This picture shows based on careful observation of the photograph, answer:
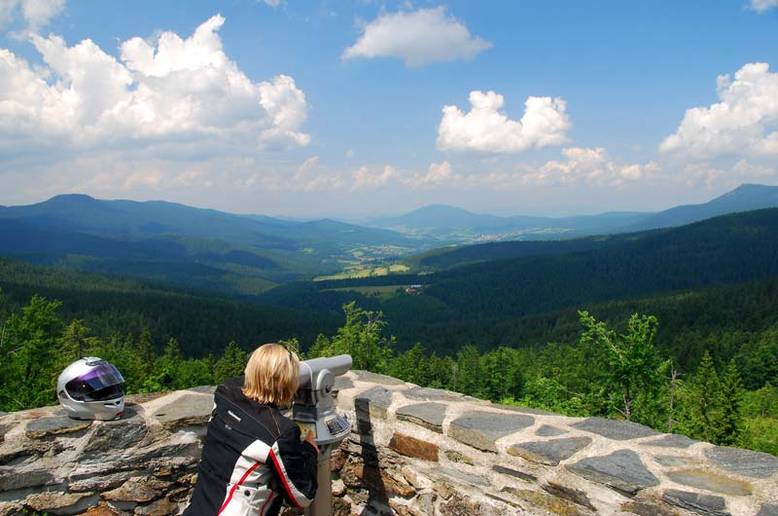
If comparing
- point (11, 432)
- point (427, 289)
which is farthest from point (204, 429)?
point (427, 289)

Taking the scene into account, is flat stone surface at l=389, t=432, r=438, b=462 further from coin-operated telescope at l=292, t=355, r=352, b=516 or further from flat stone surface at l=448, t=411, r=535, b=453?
coin-operated telescope at l=292, t=355, r=352, b=516

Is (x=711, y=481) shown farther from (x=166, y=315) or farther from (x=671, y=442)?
(x=166, y=315)

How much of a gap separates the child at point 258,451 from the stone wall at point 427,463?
4.22 ft

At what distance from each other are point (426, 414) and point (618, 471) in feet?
4.72

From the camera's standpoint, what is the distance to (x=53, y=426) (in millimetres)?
3469

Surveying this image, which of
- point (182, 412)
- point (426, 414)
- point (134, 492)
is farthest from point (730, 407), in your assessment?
point (134, 492)

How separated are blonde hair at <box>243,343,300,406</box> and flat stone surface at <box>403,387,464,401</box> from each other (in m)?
1.74

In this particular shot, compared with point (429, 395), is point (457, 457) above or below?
below

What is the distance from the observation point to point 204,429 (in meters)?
3.94

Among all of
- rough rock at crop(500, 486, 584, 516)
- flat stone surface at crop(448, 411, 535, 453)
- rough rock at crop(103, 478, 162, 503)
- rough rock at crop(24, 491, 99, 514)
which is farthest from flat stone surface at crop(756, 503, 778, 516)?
rough rock at crop(24, 491, 99, 514)

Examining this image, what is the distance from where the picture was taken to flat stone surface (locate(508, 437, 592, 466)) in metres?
2.95

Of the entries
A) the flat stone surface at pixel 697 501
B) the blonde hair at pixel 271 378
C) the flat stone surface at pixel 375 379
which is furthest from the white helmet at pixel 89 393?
the flat stone surface at pixel 697 501

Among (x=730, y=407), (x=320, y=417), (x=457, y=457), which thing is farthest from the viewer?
(x=730, y=407)

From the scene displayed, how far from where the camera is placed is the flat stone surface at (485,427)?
3.29 meters
